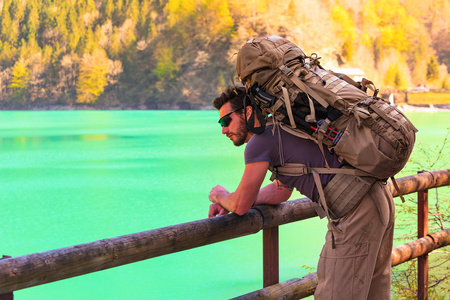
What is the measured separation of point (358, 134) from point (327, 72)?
9.3 inches

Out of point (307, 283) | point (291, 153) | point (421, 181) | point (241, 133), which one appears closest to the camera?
point (291, 153)

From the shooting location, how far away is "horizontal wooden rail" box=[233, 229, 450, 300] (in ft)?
6.32

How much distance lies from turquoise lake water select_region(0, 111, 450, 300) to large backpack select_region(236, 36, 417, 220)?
3.88m


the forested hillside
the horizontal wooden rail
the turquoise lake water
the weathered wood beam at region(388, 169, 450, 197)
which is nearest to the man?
the horizontal wooden rail

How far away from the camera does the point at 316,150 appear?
1624 mm

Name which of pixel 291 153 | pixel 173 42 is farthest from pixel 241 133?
pixel 173 42

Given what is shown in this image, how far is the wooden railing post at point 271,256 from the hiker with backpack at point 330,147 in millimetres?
305

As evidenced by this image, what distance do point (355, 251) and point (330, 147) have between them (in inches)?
12.0

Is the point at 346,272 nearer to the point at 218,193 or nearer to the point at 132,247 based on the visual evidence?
the point at 218,193

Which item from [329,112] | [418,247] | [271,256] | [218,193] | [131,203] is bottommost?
[131,203]

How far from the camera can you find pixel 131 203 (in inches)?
1003

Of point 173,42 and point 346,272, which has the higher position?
point 173,42

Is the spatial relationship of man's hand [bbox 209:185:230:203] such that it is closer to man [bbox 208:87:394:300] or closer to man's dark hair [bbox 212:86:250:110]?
man [bbox 208:87:394:300]

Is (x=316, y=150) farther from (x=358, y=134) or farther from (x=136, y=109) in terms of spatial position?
(x=136, y=109)
